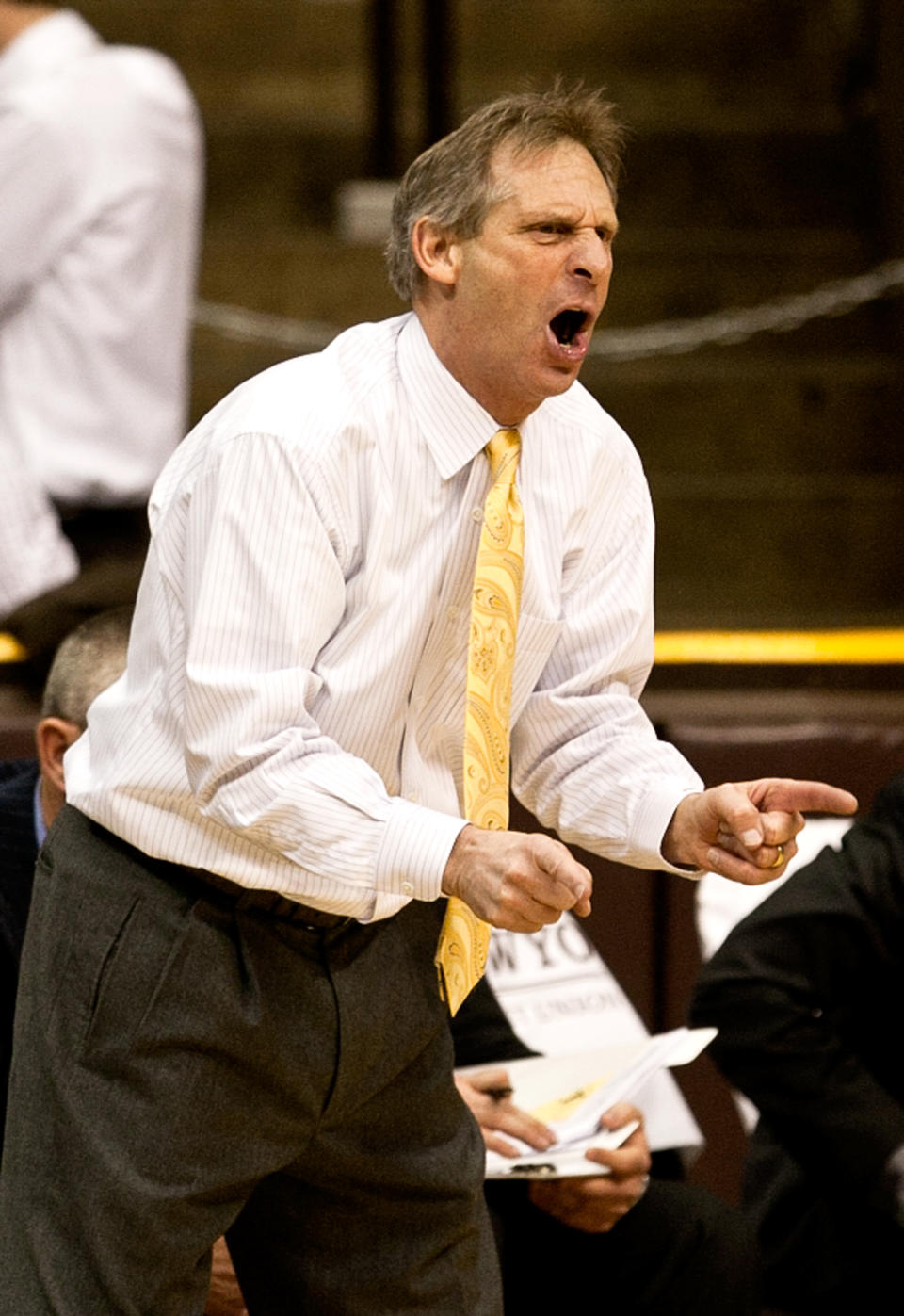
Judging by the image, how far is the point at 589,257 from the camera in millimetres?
1590

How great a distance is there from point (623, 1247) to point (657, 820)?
3.06 ft

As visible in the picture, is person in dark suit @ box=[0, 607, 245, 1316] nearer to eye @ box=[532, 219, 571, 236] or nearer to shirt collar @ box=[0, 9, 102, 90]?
eye @ box=[532, 219, 571, 236]

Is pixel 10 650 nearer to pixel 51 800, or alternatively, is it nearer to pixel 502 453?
pixel 51 800

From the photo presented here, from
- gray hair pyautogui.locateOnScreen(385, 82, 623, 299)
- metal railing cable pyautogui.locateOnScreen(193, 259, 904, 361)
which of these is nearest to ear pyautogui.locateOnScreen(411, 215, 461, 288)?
gray hair pyautogui.locateOnScreen(385, 82, 623, 299)

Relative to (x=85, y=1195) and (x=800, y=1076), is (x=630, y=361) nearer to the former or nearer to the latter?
(x=800, y=1076)

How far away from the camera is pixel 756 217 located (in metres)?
4.91

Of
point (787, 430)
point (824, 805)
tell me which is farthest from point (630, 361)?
point (824, 805)

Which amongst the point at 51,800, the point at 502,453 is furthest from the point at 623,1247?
the point at 502,453

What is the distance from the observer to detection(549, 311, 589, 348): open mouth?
162cm

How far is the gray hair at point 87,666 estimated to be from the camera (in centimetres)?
217

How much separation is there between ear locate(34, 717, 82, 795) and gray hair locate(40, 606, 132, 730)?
0.01 m

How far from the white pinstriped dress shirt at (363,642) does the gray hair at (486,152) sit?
9cm

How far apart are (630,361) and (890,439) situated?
60 cm

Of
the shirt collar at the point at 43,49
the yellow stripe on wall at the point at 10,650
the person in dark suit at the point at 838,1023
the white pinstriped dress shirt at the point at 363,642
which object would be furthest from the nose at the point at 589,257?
the shirt collar at the point at 43,49
